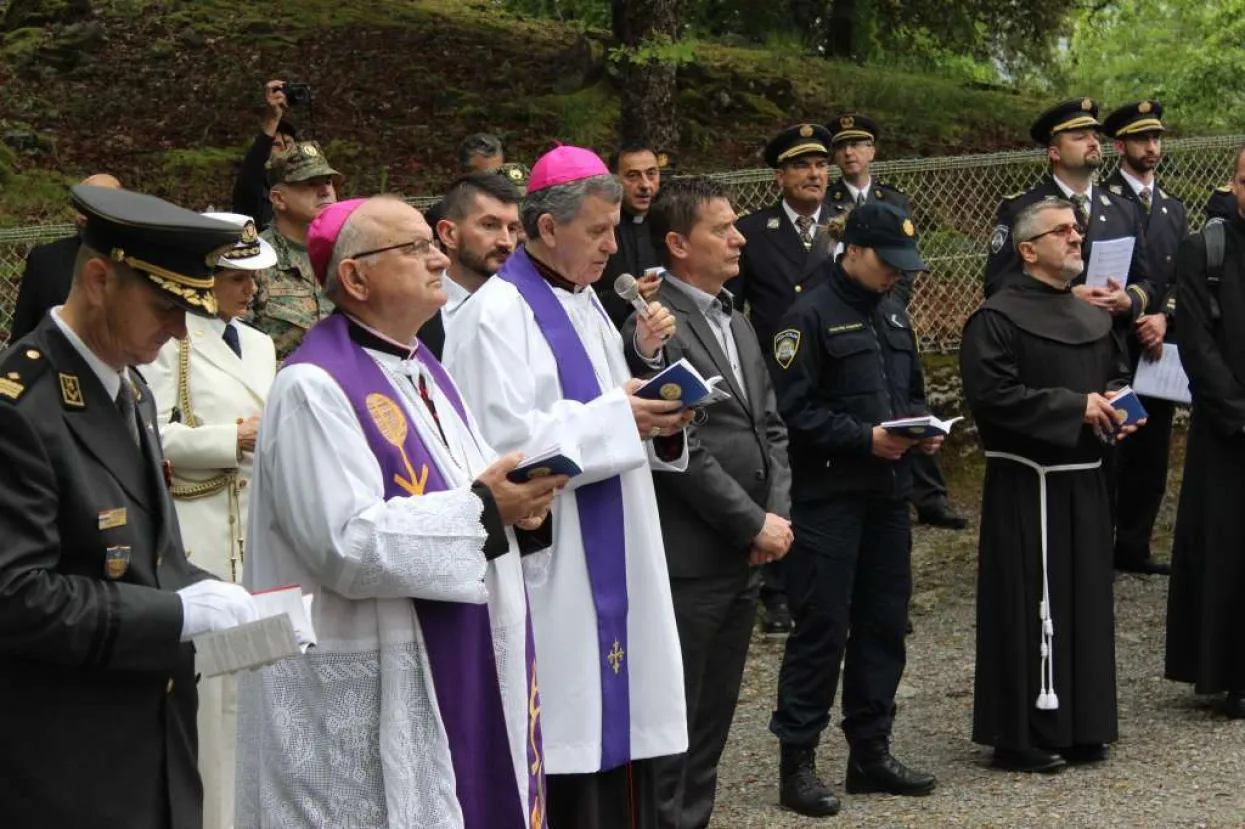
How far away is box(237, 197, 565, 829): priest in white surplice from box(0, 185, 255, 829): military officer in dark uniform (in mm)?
376

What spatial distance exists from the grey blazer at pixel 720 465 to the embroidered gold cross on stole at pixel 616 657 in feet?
2.95

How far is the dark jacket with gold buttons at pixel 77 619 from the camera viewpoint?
334 cm

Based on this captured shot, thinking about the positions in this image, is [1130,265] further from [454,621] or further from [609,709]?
[454,621]

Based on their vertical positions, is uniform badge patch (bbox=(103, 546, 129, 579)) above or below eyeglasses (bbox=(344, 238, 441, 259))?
below

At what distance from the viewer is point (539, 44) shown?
1691 cm

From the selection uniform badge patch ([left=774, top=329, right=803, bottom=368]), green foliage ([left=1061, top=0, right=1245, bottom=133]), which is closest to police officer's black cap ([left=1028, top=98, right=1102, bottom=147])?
uniform badge patch ([left=774, top=329, right=803, bottom=368])

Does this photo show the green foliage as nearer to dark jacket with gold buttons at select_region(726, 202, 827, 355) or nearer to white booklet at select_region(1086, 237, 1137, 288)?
white booklet at select_region(1086, 237, 1137, 288)

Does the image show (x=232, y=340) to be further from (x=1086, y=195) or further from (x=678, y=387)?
(x=1086, y=195)

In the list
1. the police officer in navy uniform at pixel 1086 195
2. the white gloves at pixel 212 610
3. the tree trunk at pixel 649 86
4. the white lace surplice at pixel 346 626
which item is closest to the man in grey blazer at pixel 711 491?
the white lace surplice at pixel 346 626

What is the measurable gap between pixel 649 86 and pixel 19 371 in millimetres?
9960

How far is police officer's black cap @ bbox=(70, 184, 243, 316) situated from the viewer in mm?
3543

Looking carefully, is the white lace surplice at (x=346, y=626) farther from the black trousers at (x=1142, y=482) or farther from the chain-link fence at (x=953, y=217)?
the chain-link fence at (x=953, y=217)

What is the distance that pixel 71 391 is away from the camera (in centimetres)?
351

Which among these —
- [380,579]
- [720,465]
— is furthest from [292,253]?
[380,579]
